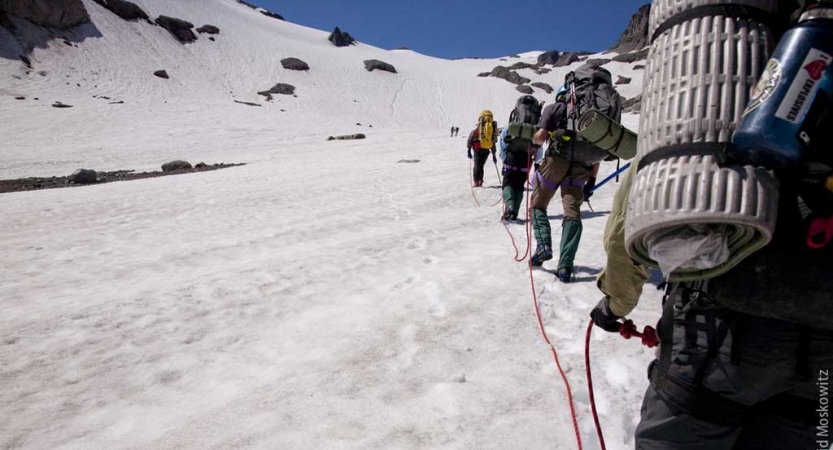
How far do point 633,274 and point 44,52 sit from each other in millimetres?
54185

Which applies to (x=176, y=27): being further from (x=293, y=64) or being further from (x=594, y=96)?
(x=594, y=96)

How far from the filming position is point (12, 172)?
1503 centimetres

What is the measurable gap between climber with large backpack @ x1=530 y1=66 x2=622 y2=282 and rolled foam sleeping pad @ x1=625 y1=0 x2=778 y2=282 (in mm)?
2771

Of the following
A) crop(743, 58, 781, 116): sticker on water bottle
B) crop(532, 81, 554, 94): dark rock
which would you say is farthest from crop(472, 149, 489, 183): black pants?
crop(532, 81, 554, 94): dark rock

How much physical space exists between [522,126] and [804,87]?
5544 millimetres

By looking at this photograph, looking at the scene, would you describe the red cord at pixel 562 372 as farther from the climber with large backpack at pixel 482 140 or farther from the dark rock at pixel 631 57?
the dark rock at pixel 631 57

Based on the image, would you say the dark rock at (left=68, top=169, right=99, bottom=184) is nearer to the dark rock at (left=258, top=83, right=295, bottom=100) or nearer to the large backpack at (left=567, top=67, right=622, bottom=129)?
the large backpack at (left=567, top=67, right=622, bottom=129)

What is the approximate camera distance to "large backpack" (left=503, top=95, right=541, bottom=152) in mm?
6477

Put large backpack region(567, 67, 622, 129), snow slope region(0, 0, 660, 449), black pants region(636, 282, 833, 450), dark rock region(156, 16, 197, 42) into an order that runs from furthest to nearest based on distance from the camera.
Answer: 1. dark rock region(156, 16, 197, 42)
2. large backpack region(567, 67, 622, 129)
3. snow slope region(0, 0, 660, 449)
4. black pants region(636, 282, 833, 450)

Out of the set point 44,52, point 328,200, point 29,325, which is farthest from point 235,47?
point 29,325

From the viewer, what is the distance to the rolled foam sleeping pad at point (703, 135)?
1.05m

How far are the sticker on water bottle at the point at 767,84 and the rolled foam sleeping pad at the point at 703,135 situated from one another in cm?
5

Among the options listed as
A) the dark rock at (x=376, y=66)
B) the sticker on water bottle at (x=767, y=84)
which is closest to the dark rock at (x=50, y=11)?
the dark rock at (x=376, y=66)

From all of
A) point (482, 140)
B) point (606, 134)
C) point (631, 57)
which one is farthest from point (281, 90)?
point (631, 57)
